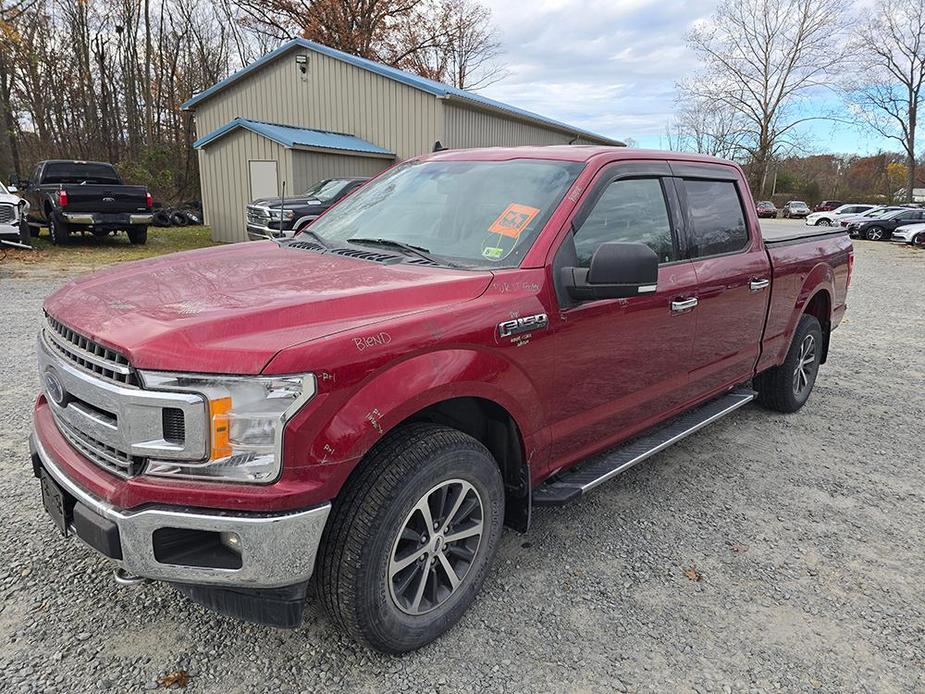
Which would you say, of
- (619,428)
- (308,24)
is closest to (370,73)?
(308,24)

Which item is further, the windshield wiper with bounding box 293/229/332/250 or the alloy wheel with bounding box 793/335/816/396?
the alloy wheel with bounding box 793/335/816/396

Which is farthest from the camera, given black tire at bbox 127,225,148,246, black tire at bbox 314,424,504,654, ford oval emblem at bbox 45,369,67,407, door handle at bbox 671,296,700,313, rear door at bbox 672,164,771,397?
black tire at bbox 127,225,148,246

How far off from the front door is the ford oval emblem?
6.14ft

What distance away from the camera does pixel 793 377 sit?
16.4 feet

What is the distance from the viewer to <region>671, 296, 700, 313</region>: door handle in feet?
10.9

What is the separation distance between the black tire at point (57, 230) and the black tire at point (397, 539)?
15.1 metres

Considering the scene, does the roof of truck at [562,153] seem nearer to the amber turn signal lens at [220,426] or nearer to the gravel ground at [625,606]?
the gravel ground at [625,606]

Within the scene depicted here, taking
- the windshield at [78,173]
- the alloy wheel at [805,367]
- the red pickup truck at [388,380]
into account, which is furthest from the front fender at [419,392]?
the windshield at [78,173]

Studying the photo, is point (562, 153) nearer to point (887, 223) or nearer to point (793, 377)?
point (793, 377)

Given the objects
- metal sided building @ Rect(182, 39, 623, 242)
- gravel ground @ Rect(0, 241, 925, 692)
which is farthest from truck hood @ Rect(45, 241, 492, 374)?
metal sided building @ Rect(182, 39, 623, 242)

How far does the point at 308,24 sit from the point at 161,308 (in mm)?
31221

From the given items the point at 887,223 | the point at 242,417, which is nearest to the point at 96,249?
the point at 242,417

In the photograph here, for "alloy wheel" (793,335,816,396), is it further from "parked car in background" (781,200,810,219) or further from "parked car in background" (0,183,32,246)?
"parked car in background" (781,200,810,219)

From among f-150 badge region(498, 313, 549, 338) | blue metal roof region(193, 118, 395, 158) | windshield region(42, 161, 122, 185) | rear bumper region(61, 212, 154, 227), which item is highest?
blue metal roof region(193, 118, 395, 158)
